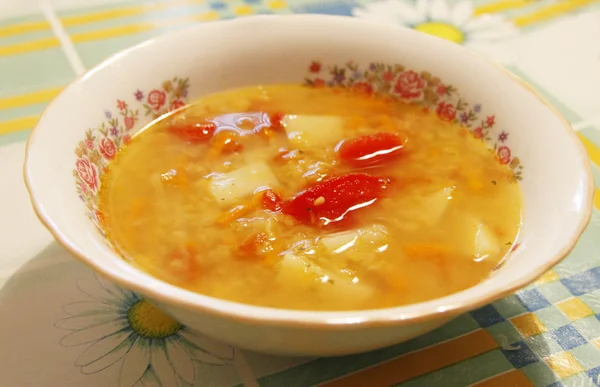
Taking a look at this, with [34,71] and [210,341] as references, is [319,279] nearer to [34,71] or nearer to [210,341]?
[210,341]

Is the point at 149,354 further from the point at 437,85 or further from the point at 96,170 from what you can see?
the point at 437,85

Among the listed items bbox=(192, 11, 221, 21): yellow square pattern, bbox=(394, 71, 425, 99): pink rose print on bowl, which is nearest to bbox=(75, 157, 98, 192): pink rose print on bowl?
bbox=(394, 71, 425, 99): pink rose print on bowl

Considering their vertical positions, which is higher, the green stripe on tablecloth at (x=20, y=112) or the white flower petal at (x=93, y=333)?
the green stripe on tablecloth at (x=20, y=112)

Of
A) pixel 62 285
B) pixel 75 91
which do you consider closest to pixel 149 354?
pixel 62 285

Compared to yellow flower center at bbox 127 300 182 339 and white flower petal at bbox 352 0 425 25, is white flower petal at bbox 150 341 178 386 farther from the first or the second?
white flower petal at bbox 352 0 425 25

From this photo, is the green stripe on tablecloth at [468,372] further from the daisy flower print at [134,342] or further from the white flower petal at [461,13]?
the white flower petal at [461,13]

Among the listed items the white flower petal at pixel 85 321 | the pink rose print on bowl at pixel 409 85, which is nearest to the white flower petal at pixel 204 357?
the white flower petal at pixel 85 321

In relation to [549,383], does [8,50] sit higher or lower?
higher
